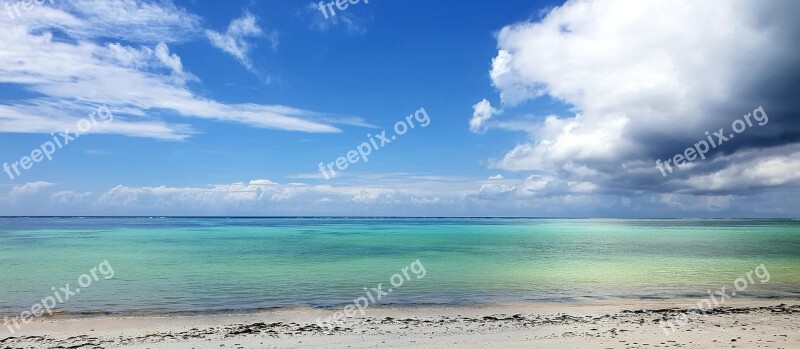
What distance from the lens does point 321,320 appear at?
64.6 feet

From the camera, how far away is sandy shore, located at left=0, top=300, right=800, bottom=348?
52.0 feet

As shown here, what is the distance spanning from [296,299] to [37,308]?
1172 centimetres

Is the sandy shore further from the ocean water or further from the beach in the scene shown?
the ocean water

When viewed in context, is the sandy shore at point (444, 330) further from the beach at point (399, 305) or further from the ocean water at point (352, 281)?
the ocean water at point (352, 281)

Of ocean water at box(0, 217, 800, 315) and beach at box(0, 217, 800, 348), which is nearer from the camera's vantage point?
beach at box(0, 217, 800, 348)

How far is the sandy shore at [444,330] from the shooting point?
52.0ft

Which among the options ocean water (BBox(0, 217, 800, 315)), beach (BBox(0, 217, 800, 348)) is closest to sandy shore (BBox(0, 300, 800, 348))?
beach (BBox(0, 217, 800, 348))

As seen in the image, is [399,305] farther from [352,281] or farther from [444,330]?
[352,281]

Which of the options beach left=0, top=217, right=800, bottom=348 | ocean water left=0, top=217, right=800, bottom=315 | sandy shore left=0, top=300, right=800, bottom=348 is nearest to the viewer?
sandy shore left=0, top=300, right=800, bottom=348

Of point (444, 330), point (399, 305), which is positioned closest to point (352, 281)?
point (399, 305)

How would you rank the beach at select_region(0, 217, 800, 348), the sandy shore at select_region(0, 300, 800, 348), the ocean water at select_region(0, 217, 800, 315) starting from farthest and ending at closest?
1. the ocean water at select_region(0, 217, 800, 315)
2. the beach at select_region(0, 217, 800, 348)
3. the sandy shore at select_region(0, 300, 800, 348)

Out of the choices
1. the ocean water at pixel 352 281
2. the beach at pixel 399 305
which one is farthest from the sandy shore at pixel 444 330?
the ocean water at pixel 352 281

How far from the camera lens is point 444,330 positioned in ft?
58.0

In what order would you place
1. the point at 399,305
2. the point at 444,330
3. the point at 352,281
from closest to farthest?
the point at 444,330, the point at 399,305, the point at 352,281
